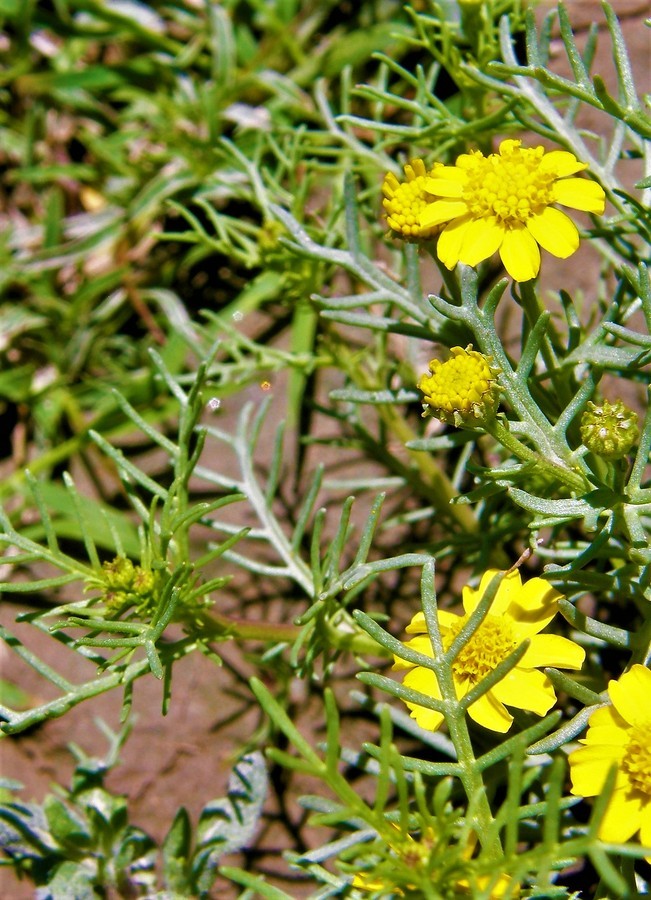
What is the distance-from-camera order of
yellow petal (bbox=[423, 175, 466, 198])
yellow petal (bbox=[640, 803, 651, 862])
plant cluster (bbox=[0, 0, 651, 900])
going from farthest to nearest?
1. yellow petal (bbox=[423, 175, 466, 198])
2. plant cluster (bbox=[0, 0, 651, 900])
3. yellow petal (bbox=[640, 803, 651, 862])

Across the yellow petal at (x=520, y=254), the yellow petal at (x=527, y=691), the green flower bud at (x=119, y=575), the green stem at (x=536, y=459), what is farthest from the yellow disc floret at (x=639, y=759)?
the green flower bud at (x=119, y=575)

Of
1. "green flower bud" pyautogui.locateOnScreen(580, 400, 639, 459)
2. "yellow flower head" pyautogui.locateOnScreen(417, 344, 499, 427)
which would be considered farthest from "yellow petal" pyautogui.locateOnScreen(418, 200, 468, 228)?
"green flower bud" pyautogui.locateOnScreen(580, 400, 639, 459)

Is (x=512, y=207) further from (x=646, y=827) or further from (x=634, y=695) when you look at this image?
(x=646, y=827)

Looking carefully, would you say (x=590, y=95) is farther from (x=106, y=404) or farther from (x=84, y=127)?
(x=84, y=127)

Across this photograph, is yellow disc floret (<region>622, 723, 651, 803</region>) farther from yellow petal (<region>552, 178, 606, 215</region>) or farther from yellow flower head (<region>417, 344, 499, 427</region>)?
yellow petal (<region>552, 178, 606, 215</region>)

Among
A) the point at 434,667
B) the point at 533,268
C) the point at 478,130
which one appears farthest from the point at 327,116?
the point at 434,667

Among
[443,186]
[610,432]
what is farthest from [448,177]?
[610,432]
